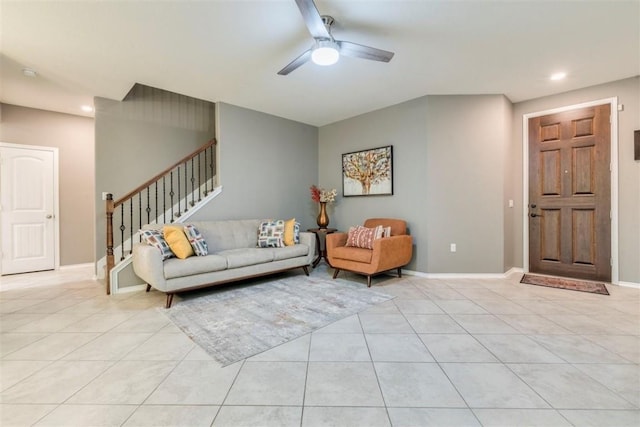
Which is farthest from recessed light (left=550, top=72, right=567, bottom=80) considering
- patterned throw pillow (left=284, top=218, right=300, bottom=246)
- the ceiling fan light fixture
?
patterned throw pillow (left=284, top=218, right=300, bottom=246)

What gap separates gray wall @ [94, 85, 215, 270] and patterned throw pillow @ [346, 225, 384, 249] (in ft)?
10.4

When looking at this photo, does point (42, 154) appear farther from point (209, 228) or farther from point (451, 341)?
point (451, 341)

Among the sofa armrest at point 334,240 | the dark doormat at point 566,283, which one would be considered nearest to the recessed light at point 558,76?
the dark doormat at point 566,283

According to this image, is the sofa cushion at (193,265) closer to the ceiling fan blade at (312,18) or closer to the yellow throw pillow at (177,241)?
the yellow throw pillow at (177,241)

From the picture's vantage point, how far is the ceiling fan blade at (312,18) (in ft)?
5.95

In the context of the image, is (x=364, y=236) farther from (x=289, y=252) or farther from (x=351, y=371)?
(x=351, y=371)

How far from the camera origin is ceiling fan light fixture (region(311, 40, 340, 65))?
223 cm

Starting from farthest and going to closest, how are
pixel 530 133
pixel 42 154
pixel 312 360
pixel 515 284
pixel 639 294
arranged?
pixel 42 154
pixel 530 133
pixel 515 284
pixel 639 294
pixel 312 360

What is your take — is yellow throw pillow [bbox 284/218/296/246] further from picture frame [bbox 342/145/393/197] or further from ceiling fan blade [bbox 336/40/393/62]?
ceiling fan blade [bbox 336/40/393/62]

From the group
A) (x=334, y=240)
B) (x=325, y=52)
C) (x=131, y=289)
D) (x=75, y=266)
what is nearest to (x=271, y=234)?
(x=334, y=240)

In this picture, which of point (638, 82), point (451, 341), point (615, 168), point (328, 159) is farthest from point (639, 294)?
point (328, 159)

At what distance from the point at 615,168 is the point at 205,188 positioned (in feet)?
19.3

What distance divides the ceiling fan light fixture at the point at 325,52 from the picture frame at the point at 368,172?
93.4 inches

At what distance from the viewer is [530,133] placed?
4.20 meters
